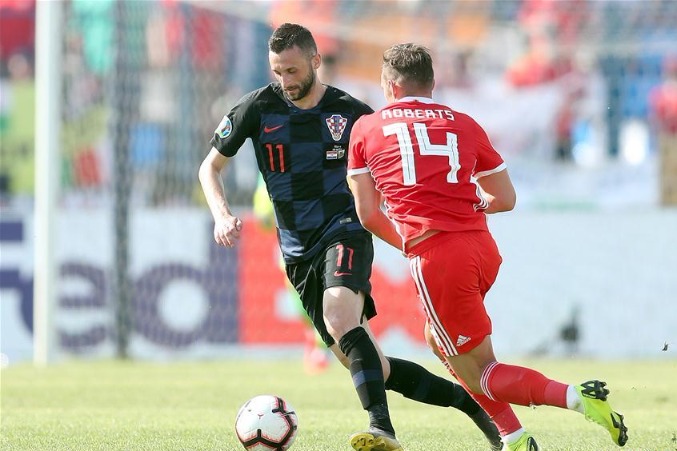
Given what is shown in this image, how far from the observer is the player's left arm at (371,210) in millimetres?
5312

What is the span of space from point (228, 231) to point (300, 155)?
A: 2.17 feet

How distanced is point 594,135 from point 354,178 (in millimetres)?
10807

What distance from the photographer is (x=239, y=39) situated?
15.6 m

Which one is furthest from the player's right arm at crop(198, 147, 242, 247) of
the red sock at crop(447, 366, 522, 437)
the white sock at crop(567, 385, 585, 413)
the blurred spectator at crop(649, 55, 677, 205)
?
the blurred spectator at crop(649, 55, 677, 205)

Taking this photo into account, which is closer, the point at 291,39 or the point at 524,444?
the point at 524,444

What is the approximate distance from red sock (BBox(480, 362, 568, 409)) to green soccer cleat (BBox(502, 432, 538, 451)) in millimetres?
230

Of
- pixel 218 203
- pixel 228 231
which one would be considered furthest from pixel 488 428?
pixel 218 203

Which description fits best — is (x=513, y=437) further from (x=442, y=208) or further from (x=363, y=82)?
(x=363, y=82)

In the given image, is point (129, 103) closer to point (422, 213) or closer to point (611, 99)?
point (611, 99)

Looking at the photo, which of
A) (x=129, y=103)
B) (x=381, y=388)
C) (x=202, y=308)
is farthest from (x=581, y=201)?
(x=381, y=388)

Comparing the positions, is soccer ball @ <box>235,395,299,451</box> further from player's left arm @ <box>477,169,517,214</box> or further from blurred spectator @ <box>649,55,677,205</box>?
blurred spectator @ <box>649,55,677,205</box>

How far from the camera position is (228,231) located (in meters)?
5.56

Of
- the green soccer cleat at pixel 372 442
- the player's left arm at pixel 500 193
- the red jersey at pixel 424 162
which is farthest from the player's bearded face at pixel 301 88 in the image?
the green soccer cleat at pixel 372 442

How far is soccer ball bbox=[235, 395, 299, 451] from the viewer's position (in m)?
5.46
